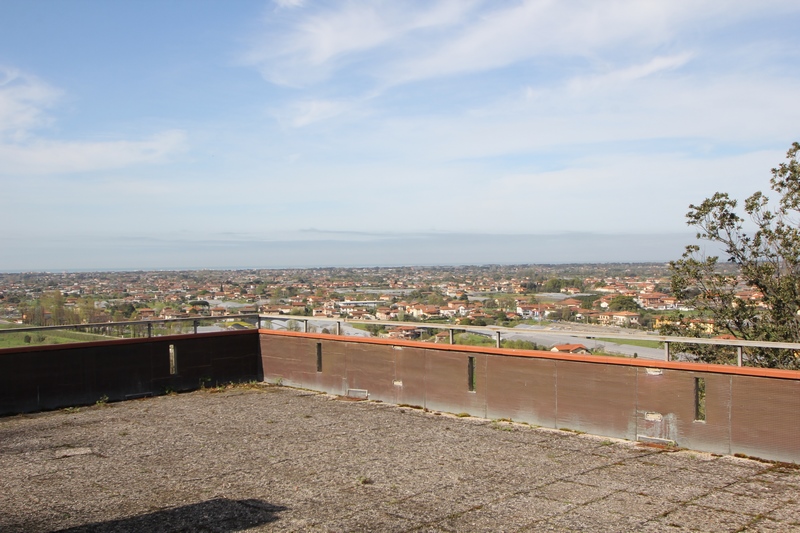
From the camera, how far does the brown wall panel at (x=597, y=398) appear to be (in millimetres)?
8883

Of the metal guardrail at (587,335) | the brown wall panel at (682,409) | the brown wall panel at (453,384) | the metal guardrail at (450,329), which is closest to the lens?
the metal guardrail at (587,335)

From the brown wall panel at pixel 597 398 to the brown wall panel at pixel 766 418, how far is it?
4.12 feet

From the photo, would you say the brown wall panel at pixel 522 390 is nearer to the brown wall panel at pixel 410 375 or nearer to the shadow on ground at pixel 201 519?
the brown wall panel at pixel 410 375

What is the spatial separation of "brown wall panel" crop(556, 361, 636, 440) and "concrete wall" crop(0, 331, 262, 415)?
720 cm

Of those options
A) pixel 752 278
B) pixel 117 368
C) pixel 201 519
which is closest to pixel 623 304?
pixel 752 278

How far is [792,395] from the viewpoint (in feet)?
24.7

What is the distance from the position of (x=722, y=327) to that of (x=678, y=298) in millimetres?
1158

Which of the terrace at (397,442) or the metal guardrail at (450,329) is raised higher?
the metal guardrail at (450,329)

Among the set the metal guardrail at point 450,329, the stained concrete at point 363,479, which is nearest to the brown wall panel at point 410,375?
the metal guardrail at point 450,329

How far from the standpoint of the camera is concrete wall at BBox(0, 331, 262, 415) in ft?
37.6

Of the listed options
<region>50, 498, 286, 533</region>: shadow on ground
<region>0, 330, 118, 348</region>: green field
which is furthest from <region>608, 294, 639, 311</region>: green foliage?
<region>50, 498, 286, 533</region>: shadow on ground

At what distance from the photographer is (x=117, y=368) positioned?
12.6 meters

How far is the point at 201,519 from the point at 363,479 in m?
1.76

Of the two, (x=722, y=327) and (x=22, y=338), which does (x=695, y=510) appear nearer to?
(x=722, y=327)
